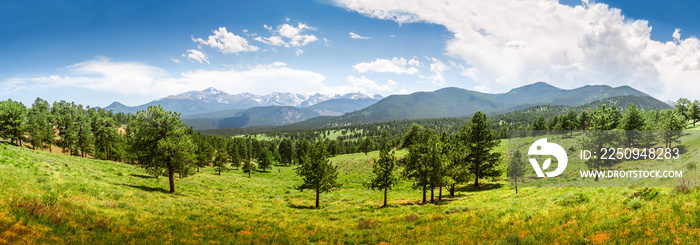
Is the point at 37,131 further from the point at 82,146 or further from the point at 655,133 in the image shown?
the point at 655,133

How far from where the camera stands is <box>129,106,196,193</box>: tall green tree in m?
28.6

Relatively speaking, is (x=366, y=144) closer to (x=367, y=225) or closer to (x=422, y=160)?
(x=422, y=160)

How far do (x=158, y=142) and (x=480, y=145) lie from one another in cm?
4331

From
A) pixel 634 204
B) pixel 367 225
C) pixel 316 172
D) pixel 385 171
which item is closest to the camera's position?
pixel 634 204

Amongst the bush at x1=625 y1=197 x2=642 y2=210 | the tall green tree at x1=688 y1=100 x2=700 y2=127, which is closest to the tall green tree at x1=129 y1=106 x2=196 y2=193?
the bush at x1=625 y1=197 x2=642 y2=210

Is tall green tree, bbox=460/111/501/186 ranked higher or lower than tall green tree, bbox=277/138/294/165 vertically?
higher

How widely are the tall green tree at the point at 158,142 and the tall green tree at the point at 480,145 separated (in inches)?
1521

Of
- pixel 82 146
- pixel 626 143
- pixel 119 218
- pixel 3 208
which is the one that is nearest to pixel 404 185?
pixel 626 143

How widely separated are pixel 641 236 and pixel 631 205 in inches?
186

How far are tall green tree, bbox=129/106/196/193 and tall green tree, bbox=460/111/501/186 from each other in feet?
127

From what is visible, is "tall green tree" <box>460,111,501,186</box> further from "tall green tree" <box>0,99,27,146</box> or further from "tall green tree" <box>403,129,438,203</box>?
"tall green tree" <box>0,99,27,146</box>

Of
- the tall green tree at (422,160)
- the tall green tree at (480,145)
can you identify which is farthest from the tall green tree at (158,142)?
the tall green tree at (480,145)

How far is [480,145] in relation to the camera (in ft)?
131

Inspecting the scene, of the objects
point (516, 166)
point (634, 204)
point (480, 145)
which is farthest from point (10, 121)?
point (634, 204)
